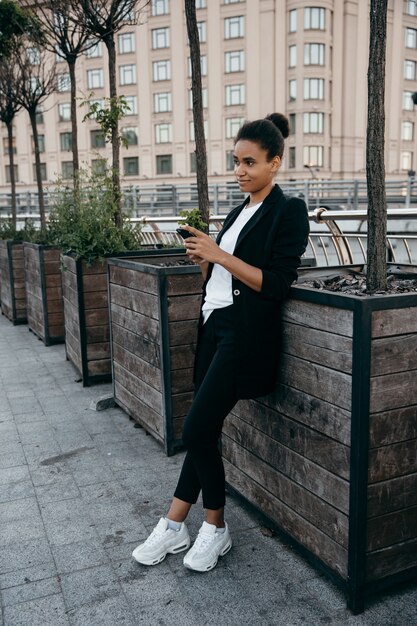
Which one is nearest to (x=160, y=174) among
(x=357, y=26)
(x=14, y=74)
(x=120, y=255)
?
(x=357, y=26)

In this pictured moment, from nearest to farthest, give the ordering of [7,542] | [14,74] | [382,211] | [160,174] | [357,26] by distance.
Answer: [382,211], [7,542], [14,74], [357,26], [160,174]

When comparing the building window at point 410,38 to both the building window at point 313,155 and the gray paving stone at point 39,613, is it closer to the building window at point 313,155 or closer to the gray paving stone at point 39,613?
the building window at point 313,155

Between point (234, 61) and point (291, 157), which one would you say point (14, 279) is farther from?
point (234, 61)

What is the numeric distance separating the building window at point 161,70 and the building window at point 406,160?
836 inches

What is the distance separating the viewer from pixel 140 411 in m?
4.65

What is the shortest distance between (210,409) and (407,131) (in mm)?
57157

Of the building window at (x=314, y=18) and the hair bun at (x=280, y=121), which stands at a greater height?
the building window at (x=314, y=18)

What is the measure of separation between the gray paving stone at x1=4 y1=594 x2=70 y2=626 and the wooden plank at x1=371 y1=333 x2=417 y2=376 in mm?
1602

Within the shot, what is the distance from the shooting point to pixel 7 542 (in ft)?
10.4

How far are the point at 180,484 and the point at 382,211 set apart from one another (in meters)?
1.60

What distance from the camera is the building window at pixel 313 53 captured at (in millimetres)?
48438

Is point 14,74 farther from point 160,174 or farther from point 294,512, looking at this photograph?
point 160,174

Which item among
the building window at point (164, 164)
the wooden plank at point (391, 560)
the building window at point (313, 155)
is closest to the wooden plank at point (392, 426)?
the wooden plank at point (391, 560)

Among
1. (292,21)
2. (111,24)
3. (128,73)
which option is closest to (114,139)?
(111,24)
